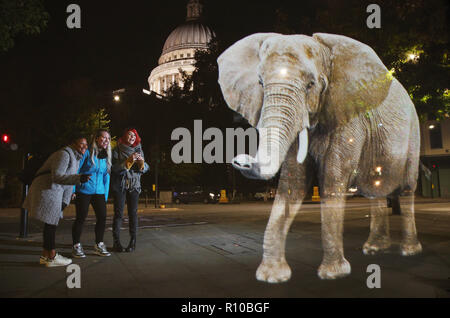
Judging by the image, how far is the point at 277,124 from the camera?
2984mm

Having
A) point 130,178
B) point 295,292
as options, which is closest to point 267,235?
point 295,292

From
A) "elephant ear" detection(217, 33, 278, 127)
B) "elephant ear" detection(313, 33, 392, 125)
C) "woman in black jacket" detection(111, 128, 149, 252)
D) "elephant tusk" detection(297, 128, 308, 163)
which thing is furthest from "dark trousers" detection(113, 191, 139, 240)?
"elephant ear" detection(313, 33, 392, 125)

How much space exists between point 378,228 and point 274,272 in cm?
214

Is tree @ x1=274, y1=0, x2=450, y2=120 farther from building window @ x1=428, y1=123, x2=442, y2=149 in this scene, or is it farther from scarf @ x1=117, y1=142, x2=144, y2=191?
scarf @ x1=117, y1=142, x2=144, y2=191

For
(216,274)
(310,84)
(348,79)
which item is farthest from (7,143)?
(348,79)

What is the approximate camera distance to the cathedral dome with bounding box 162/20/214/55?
88.4 meters

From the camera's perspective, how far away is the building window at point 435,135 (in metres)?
6.56

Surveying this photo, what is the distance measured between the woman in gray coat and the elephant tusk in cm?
266

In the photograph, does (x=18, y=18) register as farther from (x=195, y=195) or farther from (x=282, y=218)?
(x=195, y=195)

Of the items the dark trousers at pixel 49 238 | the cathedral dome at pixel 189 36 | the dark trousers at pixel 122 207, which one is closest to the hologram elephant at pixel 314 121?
the dark trousers at pixel 122 207

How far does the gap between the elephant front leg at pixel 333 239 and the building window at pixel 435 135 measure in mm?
4409

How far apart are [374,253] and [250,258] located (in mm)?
1638

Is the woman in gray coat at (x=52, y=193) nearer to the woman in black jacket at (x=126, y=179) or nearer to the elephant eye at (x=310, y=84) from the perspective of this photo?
the woman in black jacket at (x=126, y=179)
